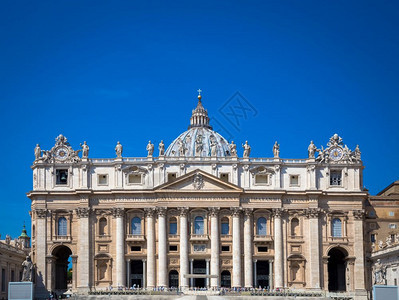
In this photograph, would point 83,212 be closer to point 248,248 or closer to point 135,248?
point 135,248

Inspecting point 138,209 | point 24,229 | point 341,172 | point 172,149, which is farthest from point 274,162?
point 24,229

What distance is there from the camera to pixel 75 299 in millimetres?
98375

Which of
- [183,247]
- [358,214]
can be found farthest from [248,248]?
[358,214]

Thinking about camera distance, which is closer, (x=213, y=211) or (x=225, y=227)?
(x=213, y=211)

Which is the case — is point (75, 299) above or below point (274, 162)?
below

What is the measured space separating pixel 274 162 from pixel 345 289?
20.9 m

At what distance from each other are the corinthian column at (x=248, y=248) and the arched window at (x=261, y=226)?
1.70 m

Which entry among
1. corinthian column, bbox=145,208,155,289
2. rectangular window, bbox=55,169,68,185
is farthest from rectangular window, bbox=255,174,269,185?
rectangular window, bbox=55,169,68,185

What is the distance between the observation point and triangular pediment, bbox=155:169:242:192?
371 feet

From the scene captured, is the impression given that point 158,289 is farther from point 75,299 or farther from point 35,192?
point 35,192

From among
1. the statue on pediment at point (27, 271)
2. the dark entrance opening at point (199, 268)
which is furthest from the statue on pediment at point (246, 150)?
the statue on pediment at point (27, 271)

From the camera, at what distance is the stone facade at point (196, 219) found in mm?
112625

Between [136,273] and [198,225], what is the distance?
1091 cm

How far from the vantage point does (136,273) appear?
4505 inches
